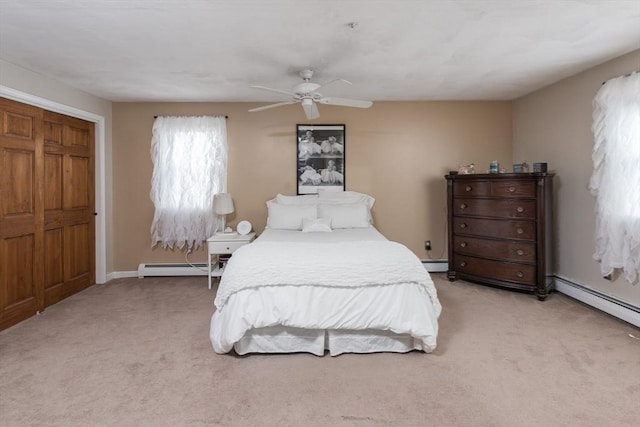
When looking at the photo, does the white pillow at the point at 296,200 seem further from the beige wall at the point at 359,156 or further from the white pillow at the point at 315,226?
the white pillow at the point at 315,226

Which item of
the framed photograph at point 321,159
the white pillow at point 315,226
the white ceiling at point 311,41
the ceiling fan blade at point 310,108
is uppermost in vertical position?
the white ceiling at point 311,41

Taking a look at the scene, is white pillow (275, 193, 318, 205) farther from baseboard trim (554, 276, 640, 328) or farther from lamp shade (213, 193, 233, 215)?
baseboard trim (554, 276, 640, 328)

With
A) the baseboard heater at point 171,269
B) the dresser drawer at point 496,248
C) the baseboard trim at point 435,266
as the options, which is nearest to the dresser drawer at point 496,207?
the dresser drawer at point 496,248

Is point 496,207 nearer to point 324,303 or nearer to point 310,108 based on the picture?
point 310,108

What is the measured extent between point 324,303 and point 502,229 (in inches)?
103

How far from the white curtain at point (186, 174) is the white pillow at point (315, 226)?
4.70 ft

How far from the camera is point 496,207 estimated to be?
4070mm

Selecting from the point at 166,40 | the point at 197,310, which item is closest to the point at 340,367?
the point at 197,310

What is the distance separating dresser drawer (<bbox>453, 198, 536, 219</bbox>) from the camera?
3.87 metres

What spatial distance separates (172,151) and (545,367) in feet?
15.1

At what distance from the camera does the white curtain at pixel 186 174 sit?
15.3 ft

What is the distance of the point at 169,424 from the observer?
71.9 inches

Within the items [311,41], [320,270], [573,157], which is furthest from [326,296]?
[573,157]

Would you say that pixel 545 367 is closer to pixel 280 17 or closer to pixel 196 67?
pixel 280 17
